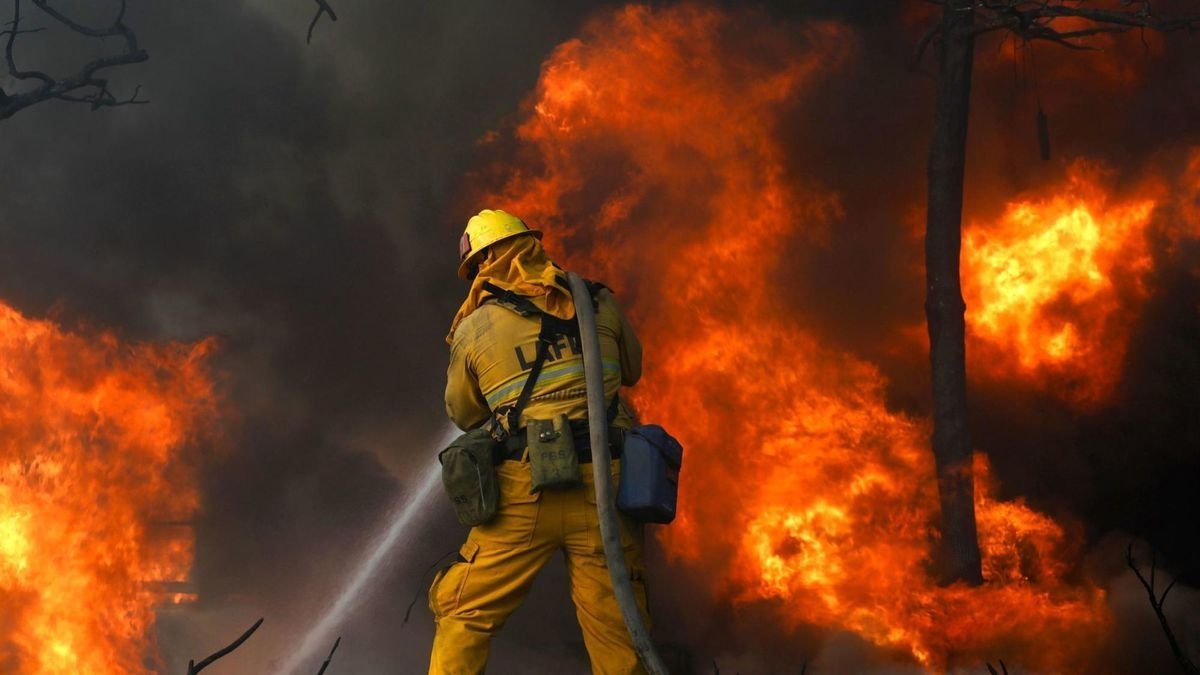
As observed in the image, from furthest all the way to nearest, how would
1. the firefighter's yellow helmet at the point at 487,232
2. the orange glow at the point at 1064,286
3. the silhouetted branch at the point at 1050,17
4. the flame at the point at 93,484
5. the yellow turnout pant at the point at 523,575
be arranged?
the orange glow at the point at 1064,286 → the flame at the point at 93,484 → the silhouetted branch at the point at 1050,17 → the firefighter's yellow helmet at the point at 487,232 → the yellow turnout pant at the point at 523,575

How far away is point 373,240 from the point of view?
6.73m

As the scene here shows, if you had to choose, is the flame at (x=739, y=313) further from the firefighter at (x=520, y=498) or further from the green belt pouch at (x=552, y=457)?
the green belt pouch at (x=552, y=457)

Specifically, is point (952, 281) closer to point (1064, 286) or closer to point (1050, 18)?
point (1064, 286)

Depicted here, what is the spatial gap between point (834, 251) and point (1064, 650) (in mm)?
2750

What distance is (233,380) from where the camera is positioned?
6.50 meters

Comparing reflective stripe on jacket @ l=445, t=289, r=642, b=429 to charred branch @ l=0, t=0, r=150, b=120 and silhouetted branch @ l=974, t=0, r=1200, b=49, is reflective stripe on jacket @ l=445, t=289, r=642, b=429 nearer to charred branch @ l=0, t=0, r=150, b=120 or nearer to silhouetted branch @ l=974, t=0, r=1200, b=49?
silhouetted branch @ l=974, t=0, r=1200, b=49

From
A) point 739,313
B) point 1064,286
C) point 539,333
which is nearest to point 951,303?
point 1064,286

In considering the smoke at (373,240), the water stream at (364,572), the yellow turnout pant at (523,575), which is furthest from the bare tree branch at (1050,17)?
the water stream at (364,572)

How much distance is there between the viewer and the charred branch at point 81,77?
241 inches

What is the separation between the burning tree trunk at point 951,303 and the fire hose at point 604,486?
8.81 feet

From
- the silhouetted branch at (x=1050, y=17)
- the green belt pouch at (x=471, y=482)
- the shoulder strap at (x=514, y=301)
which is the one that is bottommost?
the green belt pouch at (x=471, y=482)

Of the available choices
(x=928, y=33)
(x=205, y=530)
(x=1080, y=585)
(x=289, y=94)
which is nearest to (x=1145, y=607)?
(x=1080, y=585)

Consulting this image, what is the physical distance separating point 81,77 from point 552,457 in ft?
15.5

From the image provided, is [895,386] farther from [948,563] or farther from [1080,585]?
[1080,585]
